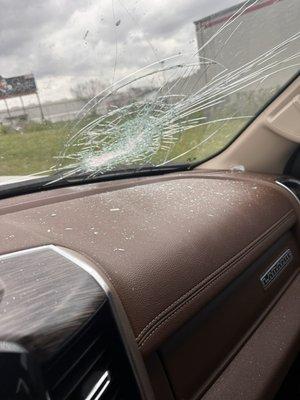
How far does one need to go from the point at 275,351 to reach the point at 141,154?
1.23 meters

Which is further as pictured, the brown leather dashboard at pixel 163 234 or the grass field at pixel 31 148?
the grass field at pixel 31 148

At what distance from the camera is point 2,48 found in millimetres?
1802

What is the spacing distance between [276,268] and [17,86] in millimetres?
1536

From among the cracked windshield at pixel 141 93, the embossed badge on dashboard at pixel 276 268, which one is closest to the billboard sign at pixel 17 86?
the cracked windshield at pixel 141 93

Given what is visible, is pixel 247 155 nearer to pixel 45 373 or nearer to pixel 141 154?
pixel 141 154

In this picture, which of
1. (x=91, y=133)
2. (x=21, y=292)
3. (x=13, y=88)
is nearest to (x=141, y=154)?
(x=91, y=133)

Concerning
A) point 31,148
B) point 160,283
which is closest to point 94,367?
point 160,283

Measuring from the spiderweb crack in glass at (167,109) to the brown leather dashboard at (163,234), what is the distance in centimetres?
14

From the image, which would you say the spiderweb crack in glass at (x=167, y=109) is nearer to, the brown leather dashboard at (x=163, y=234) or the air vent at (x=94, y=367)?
the brown leather dashboard at (x=163, y=234)

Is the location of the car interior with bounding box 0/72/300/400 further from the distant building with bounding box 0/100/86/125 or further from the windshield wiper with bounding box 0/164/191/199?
the distant building with bounding box 0/100/86/125

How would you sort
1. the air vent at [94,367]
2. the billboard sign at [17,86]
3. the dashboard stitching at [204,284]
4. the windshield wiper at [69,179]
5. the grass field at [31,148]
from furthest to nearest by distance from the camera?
1. the windshield wiper at [69,179]
2. the grass field at [31,148]
3. the billboard sign at [17,86]
4. the dashboard stitching at [204,284]
5. the air vent at [94,367]

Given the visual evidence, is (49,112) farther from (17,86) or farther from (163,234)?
(163,234)

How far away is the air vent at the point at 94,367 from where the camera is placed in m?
1.19

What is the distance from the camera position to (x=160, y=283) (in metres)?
1.70
